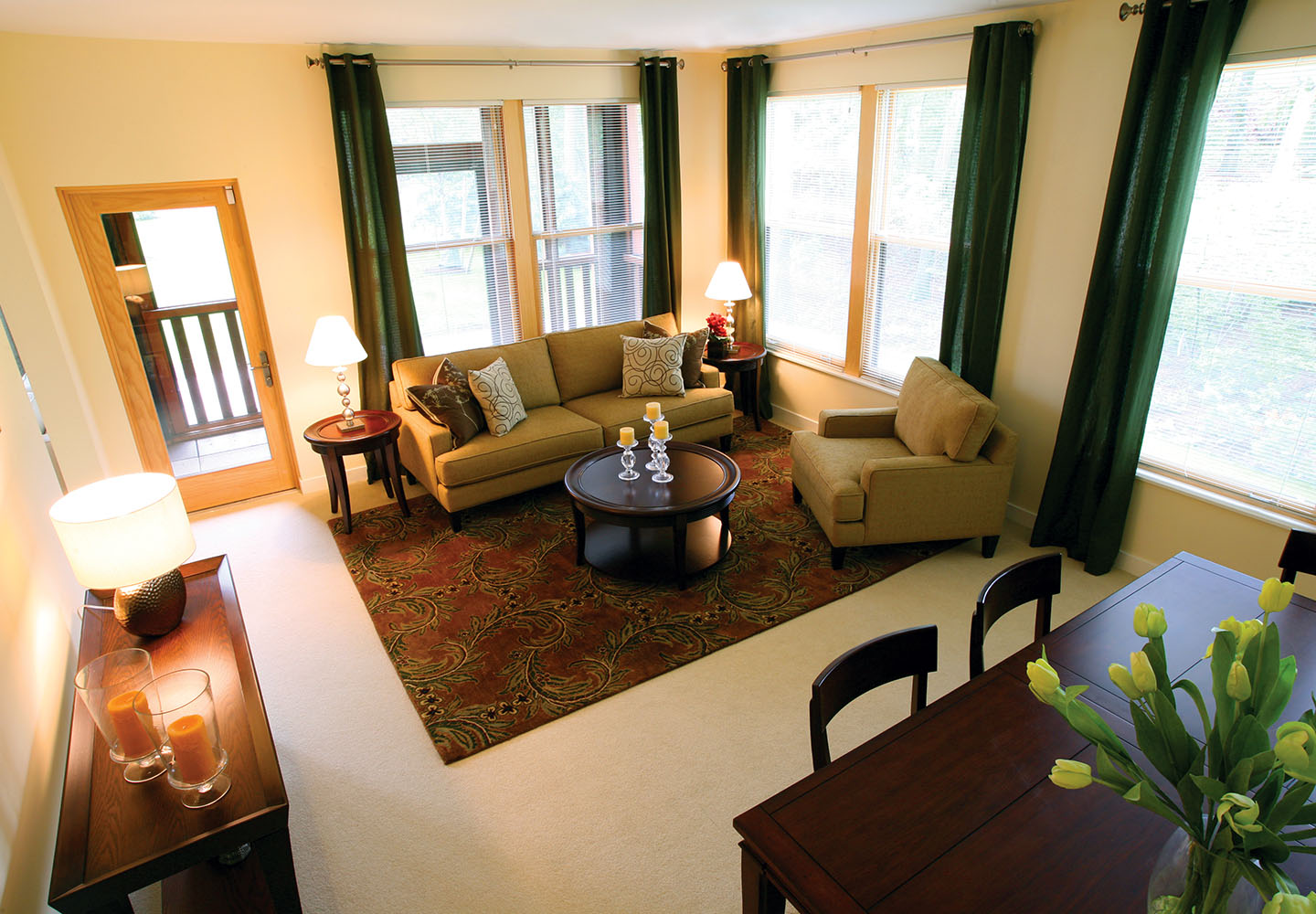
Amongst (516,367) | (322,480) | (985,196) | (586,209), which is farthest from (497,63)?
(985,196)

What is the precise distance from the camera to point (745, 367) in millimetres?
5961

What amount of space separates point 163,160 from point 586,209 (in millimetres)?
2772

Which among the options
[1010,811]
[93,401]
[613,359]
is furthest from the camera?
[613,359]

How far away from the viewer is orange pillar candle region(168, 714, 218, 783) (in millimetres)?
1902

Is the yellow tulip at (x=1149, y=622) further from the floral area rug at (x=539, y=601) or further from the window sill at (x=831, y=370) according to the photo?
the window sill at (x=831, y=370)

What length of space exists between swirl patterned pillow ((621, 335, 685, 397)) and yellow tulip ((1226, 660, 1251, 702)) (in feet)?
14.7

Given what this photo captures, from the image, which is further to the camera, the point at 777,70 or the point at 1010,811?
the point at 777,70

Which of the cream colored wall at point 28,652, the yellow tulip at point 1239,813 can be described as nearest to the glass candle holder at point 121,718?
the cream colored wall at point 28,652

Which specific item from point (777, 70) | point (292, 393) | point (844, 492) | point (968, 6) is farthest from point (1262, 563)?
point (292, 393)

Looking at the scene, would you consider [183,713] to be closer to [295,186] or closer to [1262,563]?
[295,186]

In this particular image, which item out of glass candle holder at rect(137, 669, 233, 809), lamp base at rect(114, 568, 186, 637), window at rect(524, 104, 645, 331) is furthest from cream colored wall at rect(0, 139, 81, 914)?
window at rect(524, 104, 645, 331)

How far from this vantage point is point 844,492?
13.7 feet

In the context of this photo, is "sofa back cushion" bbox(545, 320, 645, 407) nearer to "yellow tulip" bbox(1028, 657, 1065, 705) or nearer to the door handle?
the door handle

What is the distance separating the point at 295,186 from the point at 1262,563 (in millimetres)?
5668
